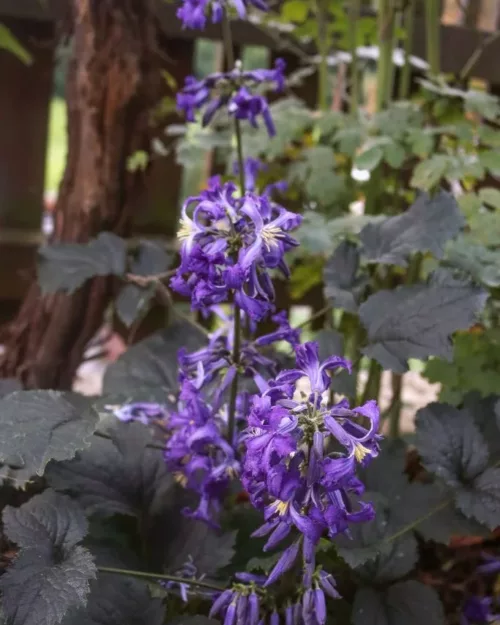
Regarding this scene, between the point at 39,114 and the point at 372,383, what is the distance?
137 cm

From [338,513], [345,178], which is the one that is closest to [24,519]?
[338,513]

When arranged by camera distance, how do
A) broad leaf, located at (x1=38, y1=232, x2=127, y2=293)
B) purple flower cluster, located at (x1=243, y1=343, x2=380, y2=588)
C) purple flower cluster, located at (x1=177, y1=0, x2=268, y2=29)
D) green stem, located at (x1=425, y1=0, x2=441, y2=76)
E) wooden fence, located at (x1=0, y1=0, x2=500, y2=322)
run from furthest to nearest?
wooden fence, located at (x1=0, y1=0, x2=500, y2=322) < green stem, located at (x1=425, y1=0, x2=441, y2=76) < broad leaf, located at (x1=38, y1=232, x2=127, y2=293) < purple flower cluster, located at (x1=177, y1=0, x2=268, y2=29) < purple flower cluster, located at (x1=243, y1=343, x2=380, y2=588)

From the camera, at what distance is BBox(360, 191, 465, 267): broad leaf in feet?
3.29

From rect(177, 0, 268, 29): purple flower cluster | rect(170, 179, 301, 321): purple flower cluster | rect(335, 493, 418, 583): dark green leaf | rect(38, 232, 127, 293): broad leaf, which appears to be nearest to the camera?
rect(170, 179, 301, 321): purple flower cluster

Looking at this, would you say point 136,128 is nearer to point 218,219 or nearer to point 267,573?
point 218,219

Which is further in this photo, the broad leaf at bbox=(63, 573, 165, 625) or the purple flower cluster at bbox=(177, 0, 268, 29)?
the purple flower cluster at bbox=(177, 0, 268, 29)

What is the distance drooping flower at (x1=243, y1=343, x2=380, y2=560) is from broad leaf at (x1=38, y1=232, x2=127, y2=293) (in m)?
0.61

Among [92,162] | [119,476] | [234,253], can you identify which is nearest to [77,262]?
[92,162]

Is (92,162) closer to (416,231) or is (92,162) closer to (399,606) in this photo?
(416,231)

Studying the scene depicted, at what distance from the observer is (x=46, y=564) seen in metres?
0.67

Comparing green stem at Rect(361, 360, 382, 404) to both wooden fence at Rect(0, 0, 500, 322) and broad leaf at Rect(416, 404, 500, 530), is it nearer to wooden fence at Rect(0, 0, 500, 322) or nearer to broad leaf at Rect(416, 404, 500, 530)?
broad leaf at Rect(416, 404, 500, 530)

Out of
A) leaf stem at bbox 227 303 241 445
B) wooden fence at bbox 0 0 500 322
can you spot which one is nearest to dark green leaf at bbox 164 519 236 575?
leaf stem at bbox 227 303 241 445

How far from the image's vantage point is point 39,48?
6.39ft

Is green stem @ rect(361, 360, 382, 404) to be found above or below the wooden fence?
below
